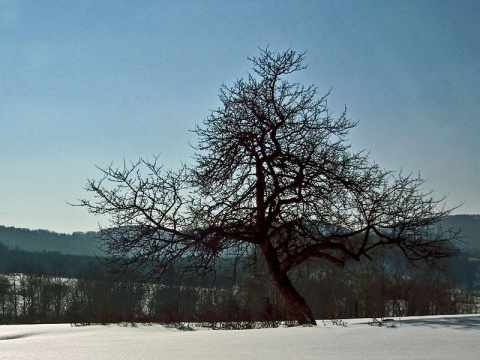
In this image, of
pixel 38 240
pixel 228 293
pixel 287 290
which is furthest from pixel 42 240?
pixel 287 290

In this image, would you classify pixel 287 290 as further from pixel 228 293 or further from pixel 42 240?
pixel 42 240

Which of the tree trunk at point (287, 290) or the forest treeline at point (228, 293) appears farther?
the forest treeline at point (228, 293)

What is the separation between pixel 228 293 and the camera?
2427cm

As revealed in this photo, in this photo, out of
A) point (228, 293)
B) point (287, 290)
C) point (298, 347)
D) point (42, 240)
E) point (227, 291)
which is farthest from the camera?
point (42, 240)

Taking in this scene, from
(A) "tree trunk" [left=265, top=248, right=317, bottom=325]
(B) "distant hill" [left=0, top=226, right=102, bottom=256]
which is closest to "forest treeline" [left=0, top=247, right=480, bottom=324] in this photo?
(A) "tree trunk" [left=265, top=248, right=317, bottom=325]

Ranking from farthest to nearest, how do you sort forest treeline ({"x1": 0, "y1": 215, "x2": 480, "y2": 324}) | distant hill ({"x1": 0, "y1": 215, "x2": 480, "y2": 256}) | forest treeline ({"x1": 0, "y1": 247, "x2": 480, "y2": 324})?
distant hill ({"x1": 0, "y1": 215, "x2": 480, "y2": 256}), forest treeline ({"x1": 0, "y1": 215, "x2": 480, "y2": 324}), forest treeline ({"x1": 0, "y1": 247, "x2": 480, "y2": 324})

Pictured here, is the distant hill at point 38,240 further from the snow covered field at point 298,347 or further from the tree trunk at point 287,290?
the snow covered field at point 298,347

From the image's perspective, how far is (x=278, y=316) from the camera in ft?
41.1

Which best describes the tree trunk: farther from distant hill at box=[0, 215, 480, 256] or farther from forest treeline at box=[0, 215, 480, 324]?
distant hill at box=[0, 215, 480, 256]

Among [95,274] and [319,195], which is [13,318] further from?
[319,195]

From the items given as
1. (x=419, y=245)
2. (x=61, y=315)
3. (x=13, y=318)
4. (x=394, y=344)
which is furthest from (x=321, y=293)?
(x=13, y=318)

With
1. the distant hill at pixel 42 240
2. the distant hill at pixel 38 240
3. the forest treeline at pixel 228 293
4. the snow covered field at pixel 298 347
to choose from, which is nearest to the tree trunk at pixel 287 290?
the forest treeline at pixel 228 293

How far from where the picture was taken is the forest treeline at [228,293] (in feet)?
45.3

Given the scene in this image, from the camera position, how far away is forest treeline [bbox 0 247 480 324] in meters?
13.8
